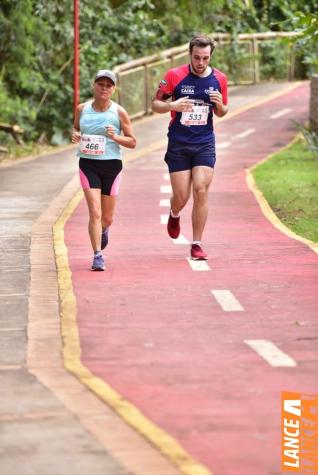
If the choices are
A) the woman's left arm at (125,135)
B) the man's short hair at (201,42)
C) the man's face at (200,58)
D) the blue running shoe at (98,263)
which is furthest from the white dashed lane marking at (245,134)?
the blue running shoe at (98,263)

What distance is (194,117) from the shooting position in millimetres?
13727

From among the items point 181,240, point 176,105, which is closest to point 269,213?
point 181,240

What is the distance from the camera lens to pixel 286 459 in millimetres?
6652

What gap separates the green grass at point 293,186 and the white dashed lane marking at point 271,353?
643 centimetres

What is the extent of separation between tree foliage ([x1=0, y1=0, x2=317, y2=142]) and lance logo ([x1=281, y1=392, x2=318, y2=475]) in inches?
736

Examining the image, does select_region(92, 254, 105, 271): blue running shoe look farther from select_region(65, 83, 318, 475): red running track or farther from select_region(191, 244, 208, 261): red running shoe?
select_region(191, 244, 208, 261): red running shoe

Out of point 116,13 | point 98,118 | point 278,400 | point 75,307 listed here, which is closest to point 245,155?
point 116,13

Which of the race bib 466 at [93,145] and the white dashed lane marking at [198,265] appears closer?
the race bib 466 at [93,145]

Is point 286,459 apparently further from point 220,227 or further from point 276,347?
point 220,227

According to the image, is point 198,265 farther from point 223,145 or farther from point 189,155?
point 223,145

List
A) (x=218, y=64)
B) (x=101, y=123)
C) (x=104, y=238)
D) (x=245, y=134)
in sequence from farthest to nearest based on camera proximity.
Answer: (x=218, y=64) → (x=245, y=134) → (x=104, y=238) → (x=101, y=123)

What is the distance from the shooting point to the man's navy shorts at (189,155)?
13906 mm

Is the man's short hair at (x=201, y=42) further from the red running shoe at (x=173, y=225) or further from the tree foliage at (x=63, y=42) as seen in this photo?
the tree foliage at (x=63, y=42)

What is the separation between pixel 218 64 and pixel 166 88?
33.4 m
